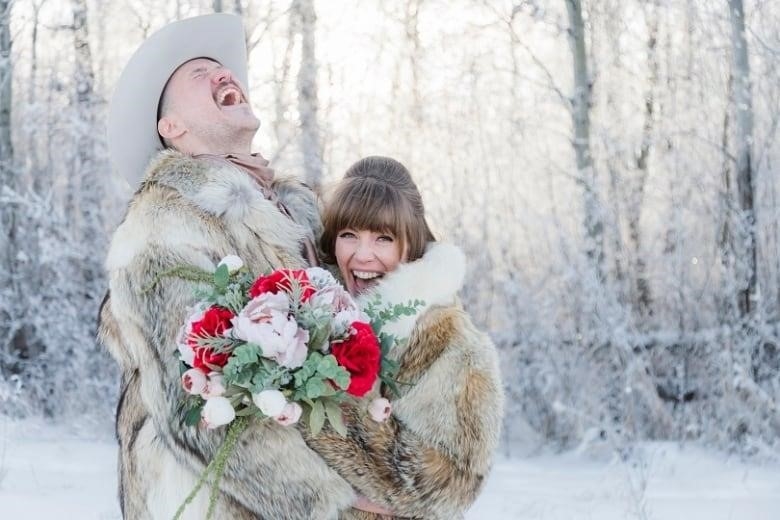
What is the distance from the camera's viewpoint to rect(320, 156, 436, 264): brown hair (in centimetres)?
273

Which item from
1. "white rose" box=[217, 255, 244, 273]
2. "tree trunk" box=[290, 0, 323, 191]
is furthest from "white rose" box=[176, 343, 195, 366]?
"tree trunk" box=[290, 0, 323, 191]

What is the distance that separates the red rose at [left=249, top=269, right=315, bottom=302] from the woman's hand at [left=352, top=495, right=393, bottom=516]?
56 centimetres

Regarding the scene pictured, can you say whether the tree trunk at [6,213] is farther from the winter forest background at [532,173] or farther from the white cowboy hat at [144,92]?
the white cowboy hat at [144,92]

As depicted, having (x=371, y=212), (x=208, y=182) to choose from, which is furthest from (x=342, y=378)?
(x=371, y=212)

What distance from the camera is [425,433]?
2344 mm

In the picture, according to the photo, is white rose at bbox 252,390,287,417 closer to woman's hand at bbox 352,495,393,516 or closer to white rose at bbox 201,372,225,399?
white rose at bbox 201,372,225,399

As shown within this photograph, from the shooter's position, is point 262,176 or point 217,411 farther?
point 262,176

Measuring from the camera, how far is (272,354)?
1.91 metres

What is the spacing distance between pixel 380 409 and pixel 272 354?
0.38m

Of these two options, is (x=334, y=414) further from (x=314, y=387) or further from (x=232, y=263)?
(x=232, y=263)

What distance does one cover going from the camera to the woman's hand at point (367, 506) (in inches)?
87.5

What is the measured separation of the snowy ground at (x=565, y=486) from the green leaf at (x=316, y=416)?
3685 millimetres

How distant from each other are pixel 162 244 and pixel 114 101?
0.73 m

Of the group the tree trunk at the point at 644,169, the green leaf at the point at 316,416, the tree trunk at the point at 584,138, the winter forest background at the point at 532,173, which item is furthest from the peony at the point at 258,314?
the tree trunk at the point at 644,169
